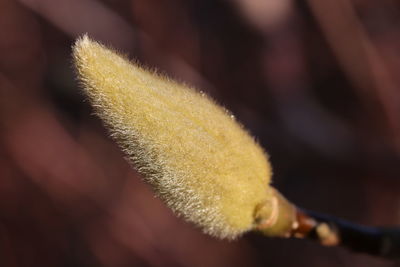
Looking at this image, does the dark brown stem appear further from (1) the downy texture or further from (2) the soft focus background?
(2) the soft focus background

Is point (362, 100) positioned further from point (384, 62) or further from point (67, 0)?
point (67, 0)

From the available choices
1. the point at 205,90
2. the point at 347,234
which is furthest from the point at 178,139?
the point at 205,90

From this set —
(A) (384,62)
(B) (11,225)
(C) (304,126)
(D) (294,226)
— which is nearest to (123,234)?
(B) (11,225)

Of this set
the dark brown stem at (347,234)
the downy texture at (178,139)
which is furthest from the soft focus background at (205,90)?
the downy texture at (178,139)

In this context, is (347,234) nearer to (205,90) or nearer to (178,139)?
(178,139)

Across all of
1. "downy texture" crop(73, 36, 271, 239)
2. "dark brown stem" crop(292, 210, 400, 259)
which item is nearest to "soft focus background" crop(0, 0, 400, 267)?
"dark brown stem" crop(292, 210, 400, 259)

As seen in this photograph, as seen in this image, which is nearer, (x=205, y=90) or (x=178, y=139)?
(x=178, y=139)
